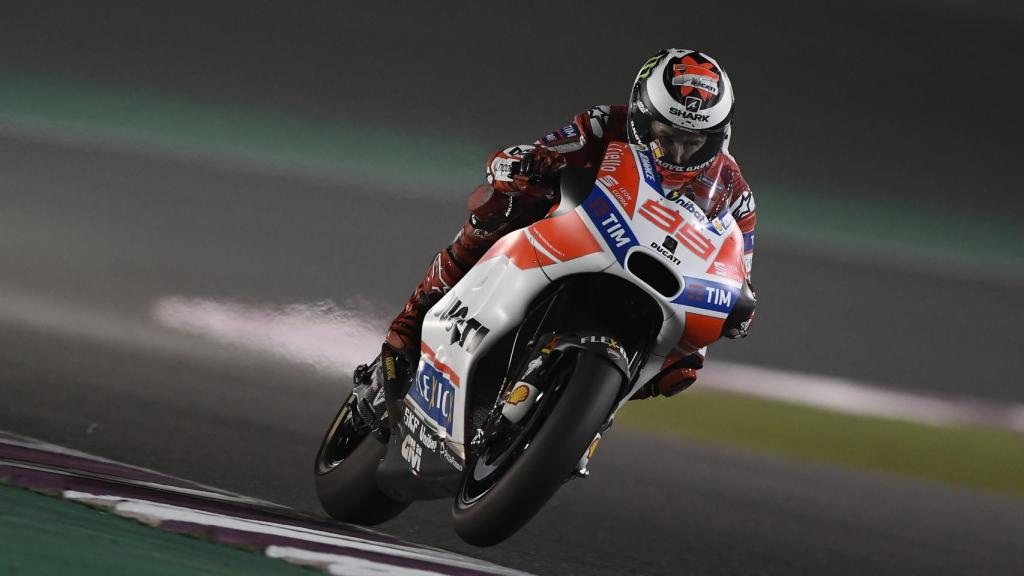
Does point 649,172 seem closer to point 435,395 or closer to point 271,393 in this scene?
point 435,395

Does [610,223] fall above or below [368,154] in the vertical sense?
above

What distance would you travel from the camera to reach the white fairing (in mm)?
3875

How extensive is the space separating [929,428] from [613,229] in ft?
16.3

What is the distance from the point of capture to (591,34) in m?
10.0

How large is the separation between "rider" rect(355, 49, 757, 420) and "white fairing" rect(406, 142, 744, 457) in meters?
0.11

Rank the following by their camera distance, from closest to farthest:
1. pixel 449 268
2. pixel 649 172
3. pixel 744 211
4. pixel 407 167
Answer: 1. pixel 649 172
2. pixel 744 211
3. pixel 449 268
4. pixel 407 167

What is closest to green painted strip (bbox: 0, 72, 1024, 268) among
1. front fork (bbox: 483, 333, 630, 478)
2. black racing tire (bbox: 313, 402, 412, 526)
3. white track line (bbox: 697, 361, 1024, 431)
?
white track line (bbox: 697, 361, 1024, 431)

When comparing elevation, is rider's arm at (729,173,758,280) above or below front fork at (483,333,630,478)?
above

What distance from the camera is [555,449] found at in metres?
3.58

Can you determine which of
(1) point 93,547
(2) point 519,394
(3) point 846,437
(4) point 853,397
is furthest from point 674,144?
(4) point 853,397

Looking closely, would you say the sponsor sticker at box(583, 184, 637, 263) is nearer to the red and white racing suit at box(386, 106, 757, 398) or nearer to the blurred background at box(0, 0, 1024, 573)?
the red and white racing suit at box(386, 106, 757, 398)

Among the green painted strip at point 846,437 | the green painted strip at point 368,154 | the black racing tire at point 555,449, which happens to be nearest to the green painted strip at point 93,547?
the black racing tire at point 555,449

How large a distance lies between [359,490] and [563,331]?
1.38 metres

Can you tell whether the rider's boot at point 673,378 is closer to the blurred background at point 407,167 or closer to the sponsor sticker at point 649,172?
the sponsor sticker at point 649,172
